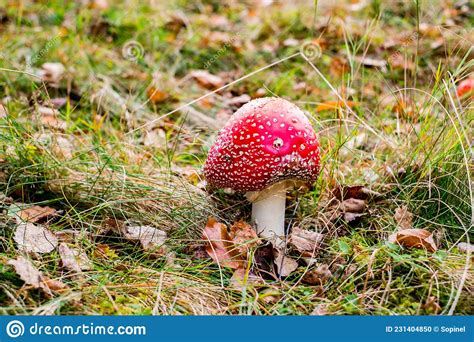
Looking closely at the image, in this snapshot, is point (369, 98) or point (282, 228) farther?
point (369, 98)

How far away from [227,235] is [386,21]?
457 centimetres

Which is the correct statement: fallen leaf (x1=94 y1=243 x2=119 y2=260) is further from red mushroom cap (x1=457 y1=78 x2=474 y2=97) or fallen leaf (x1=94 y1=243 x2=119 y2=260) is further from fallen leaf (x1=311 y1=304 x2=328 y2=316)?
red mushroom cap (x1=457 y1=78 x2=474 y2=97)

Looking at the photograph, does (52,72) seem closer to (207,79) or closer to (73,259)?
(207,79)

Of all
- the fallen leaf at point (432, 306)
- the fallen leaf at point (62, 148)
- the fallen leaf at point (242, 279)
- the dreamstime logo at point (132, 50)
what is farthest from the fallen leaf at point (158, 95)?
the fallen leaf at point (432, 306)

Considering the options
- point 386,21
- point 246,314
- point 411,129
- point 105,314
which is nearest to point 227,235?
point 246,314

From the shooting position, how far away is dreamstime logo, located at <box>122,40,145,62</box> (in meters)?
5.06

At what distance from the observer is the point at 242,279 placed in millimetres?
2629

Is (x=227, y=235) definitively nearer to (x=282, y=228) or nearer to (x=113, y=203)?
(x=282, y=228)

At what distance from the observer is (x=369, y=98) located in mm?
5016

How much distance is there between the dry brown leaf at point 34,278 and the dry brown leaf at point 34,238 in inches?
7.8

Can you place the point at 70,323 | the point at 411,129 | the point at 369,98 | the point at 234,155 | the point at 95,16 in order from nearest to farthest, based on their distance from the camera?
the point at 70,323
the point at 234,155
the point at 411,129
the point at 369,98
the point at 95,16

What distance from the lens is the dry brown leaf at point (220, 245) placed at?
2725 mm

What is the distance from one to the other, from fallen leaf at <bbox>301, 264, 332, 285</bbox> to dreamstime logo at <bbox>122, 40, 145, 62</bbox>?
3019 millimetres

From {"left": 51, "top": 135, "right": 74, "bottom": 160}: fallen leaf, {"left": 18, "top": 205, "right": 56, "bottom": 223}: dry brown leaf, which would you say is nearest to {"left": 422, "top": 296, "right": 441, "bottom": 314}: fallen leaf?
{"left": 18, "top": 205, "right": 56, "bottom": 223}: dry brown leaf
